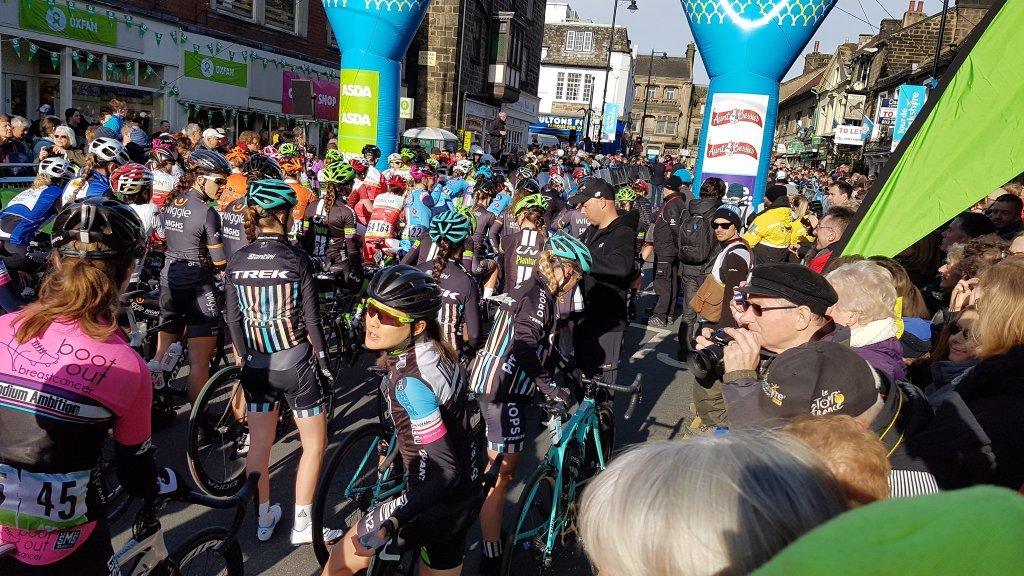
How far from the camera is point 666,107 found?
93.4 metres

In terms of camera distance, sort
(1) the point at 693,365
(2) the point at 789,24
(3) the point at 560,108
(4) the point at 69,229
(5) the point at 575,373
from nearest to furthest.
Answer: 1. (4) the point at 69,229
2. (1) the point at 693,365
3. (5) the point at 575,373
4. (2) the point at 789,24
5. (3) the point at 560,108

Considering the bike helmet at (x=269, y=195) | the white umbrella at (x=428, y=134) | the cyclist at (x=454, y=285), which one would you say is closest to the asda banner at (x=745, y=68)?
the cyclist at (x=454, y=285)

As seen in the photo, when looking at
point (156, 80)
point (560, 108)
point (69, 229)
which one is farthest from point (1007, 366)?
point (560, 108)

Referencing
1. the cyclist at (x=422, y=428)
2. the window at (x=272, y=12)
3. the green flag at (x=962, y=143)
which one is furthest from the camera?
the window at (x=272, y=12)

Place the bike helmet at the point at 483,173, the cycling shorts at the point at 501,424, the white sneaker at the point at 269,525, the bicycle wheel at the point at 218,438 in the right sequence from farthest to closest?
1. the bike helmet at the point at 483,173
2. the bicycle wheel at the point at 218,438
3. the white sneaker at the point at 269,525
4. the cycling shorts at the point at 501,424

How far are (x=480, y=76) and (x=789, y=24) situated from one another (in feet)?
86.7

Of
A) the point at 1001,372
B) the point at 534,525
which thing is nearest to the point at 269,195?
the point at 534,525

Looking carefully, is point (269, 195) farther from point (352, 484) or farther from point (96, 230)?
point (96, 230)

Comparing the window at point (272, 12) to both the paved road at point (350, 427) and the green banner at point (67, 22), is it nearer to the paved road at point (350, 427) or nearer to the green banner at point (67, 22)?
the green banner at point (67, 22)

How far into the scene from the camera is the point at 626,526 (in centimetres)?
105

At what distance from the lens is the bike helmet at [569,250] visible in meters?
4.43

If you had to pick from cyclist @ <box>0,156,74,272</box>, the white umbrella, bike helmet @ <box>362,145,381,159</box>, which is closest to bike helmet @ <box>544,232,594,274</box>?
cyclist @ <box>0,156,74,272</box>

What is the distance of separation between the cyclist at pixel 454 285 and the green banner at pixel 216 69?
53.7 feet

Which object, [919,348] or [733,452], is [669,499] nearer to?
[733,452]
